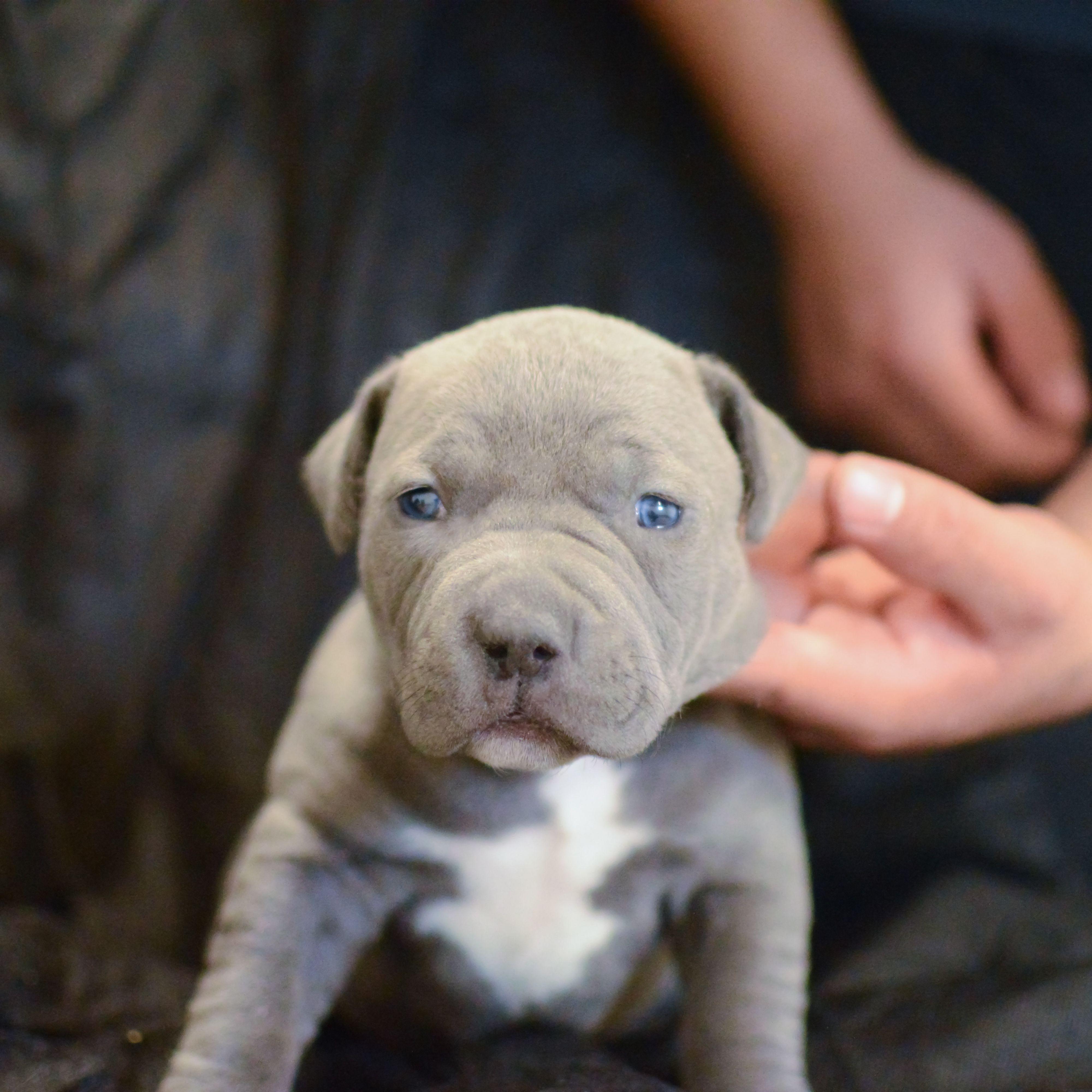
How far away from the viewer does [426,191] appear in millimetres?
2631

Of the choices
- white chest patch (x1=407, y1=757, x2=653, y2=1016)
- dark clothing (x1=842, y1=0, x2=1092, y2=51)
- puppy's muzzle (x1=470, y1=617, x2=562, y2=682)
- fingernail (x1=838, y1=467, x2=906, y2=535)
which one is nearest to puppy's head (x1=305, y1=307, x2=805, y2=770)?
puppy's muzzle (x1=470, y1=617, x2=562, y2=682)

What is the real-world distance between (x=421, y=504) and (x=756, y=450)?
0.53 meters

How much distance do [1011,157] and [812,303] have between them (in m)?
0.51

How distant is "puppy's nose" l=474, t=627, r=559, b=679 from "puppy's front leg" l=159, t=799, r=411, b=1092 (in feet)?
1.98

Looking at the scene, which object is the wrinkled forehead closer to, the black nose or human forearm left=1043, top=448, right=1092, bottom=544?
the black nose

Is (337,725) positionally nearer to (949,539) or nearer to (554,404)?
(554,404)

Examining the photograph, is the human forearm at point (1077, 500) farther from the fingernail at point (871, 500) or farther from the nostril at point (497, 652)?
the nostril at point (497, 652)

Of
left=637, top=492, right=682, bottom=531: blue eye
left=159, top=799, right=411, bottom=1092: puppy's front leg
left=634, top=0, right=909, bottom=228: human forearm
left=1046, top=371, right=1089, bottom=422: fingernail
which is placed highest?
left=634, top=0, right=909, bottom=228: human forearm

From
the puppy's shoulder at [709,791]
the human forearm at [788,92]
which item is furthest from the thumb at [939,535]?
the human forearm at [788,92]

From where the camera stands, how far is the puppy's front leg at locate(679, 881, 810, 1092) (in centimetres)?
169

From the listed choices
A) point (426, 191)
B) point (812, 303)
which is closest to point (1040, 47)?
point (812, 303)

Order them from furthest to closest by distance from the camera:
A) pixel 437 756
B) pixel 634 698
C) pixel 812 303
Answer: pixel 812 303, pixel 437 756, pixel 634 698

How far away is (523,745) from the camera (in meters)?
1.44

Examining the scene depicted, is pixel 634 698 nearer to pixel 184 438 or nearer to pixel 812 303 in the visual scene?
pixel 812 303
